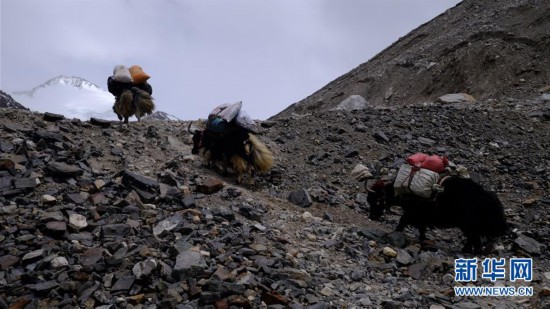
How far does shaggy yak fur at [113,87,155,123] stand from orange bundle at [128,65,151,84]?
14 cm

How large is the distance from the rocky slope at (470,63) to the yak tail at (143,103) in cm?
952

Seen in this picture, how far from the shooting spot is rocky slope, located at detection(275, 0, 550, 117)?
13031 mm

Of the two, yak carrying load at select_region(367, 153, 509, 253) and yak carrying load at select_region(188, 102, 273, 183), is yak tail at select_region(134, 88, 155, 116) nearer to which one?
yak carrying load at select_region(188, 102, 273, 183)

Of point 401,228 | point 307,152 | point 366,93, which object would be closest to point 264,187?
point 307,152

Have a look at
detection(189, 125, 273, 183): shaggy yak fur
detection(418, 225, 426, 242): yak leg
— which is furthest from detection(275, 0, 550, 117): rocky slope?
detection(189, 125, 273, 183): shaggy yak fur

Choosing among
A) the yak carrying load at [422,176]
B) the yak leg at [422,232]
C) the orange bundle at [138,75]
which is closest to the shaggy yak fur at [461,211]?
the yak leg at [422,232]

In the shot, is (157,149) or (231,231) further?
(157,149)

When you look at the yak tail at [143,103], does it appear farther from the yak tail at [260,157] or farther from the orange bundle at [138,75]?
the yak tail at [260,157]

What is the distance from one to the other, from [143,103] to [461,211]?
480 centimetres

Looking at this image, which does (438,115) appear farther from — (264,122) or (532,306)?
(532,306)

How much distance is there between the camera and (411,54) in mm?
18000

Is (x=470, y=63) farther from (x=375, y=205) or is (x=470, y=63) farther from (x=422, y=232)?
(x=422, y=232)

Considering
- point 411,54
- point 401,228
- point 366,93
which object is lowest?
point 401,228

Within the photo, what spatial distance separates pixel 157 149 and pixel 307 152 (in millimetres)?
2289
